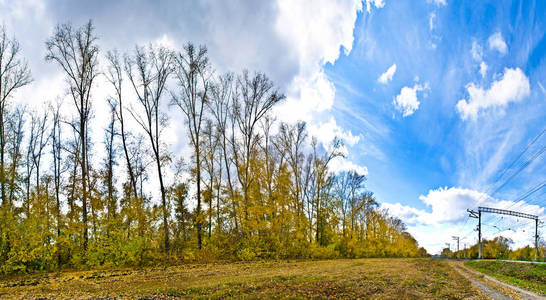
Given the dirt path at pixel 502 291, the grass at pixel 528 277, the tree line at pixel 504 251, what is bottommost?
the tree line at pixel 504 251

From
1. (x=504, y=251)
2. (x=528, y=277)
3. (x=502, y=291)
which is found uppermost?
(x=502, y=291)

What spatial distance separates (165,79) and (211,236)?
1359 centimetres

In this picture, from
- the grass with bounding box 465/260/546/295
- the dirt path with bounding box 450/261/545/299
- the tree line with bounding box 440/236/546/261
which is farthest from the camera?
the tree line with bounding box 440/236/546/261

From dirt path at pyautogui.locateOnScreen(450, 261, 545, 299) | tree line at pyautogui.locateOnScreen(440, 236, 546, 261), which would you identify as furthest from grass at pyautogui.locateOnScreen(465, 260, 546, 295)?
tree line at pyautogui.locateOnScreen(440, 236, 546, 261)

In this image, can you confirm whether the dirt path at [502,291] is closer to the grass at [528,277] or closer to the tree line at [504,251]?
the grass at [528,277]

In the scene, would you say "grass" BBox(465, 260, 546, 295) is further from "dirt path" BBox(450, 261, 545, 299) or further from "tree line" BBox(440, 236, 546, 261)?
"tree line" BBox(440, 236, 546, 261)

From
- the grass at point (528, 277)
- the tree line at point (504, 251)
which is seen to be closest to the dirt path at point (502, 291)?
the grass at point (528, 277)

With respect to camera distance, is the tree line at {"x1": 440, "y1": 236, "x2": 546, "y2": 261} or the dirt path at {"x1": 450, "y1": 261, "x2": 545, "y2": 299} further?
the tree line at {"x1": 440, "y1": 236, "x2": 546, "y2": 261}

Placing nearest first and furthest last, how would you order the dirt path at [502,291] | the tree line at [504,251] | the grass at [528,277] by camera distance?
the dirt path at [502,291], the grass at [528,277], the tree line at [504,251]

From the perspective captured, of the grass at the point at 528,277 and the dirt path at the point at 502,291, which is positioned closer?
the dirt path at the point at 502,291

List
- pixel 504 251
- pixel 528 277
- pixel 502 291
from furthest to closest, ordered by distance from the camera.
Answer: pixel 504 251 < pixel 528 277 < pixel 502 291

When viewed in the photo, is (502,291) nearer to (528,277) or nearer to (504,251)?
(528,277)

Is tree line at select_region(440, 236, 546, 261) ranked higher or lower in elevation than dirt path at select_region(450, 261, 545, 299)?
lower

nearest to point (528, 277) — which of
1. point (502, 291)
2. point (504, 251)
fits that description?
point (502, 291)
